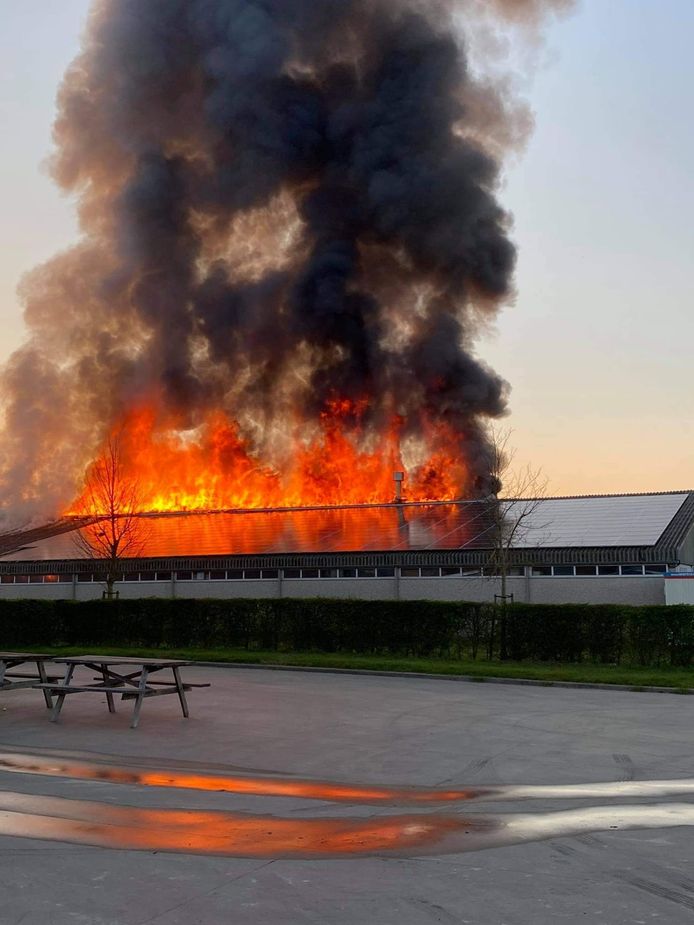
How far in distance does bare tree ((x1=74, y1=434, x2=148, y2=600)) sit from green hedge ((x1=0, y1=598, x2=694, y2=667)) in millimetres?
2999

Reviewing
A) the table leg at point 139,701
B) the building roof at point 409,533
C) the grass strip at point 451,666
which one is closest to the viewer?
the table leg at point 139,701

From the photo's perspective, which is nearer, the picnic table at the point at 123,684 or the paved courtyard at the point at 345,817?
the paved courtyard at the point at 345,817

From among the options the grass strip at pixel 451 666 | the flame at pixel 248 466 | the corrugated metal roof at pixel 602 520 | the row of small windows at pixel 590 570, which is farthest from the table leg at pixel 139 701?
the flame at pixel 248 466

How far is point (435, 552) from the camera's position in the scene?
28969mm

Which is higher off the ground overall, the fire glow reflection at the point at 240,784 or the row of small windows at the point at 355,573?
the row of small windows at the point at 355,573

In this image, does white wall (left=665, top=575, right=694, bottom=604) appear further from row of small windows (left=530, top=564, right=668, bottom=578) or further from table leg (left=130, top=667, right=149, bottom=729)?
table leg (left=130, top=667, right=149, bottom=729)

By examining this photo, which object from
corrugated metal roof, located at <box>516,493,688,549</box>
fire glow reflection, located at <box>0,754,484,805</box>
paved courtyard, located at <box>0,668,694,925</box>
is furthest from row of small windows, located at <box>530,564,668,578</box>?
fire glow reflection, located at <box>0,754,484,805</box>

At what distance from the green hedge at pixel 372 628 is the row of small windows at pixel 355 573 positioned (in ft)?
20.2

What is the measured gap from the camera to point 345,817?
6.92 meters

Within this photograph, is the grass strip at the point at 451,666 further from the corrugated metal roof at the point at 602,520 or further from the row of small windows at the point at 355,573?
the corrugated metal roof at the point at 602,520

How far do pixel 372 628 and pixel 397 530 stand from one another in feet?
34.6

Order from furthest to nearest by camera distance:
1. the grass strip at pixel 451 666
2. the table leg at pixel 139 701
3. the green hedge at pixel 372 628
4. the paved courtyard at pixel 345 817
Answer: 1. the green hedge at pixel 372 628
2. the grass strip at pixel 451 666
3. the table leg at pixel 139 701
4. the paved courtyard at pixel 345 817

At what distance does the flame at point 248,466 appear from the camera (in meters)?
44.2

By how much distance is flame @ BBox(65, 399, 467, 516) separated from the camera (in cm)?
4422
